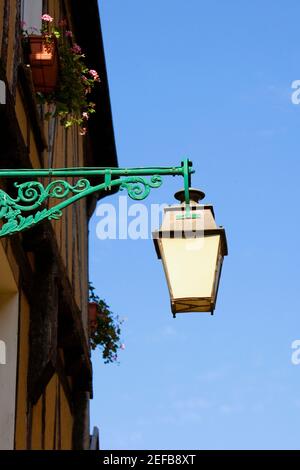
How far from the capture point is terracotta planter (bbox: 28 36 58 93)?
8.62 metres

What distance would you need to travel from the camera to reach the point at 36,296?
344 inches

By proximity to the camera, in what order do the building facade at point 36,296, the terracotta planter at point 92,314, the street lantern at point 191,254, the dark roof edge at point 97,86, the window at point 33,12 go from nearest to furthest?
the street lantern at point 191,254
the building facade at point 36,296
the window at point 33,12
the dark roof edge at point 97,86
the terracotta planter at point 92,314

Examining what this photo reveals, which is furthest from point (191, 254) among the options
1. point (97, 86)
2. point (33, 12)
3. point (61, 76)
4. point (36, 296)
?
point (97, 86)

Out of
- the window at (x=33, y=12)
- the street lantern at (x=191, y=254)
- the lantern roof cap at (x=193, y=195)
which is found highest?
the window at (x=33, y=12)

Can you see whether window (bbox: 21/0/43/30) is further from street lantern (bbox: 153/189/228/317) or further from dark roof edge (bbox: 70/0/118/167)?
street lantern (bbox: 153/189/228/317)

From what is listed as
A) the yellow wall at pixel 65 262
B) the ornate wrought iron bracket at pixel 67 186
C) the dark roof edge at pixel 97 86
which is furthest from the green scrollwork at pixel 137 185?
the dark roof edge at pixel 97 86

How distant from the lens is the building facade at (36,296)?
7.86 meters

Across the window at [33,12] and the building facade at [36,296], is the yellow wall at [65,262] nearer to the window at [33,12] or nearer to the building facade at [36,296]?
the building facade at [36,296]

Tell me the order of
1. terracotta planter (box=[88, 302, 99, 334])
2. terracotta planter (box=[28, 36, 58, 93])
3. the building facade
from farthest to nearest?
terracotta planter (box=[88, 302, 99, 334]) → terracotta planter (box=[28, 36, 58, 93]) → the building facade

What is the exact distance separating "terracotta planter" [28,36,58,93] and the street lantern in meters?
3.24

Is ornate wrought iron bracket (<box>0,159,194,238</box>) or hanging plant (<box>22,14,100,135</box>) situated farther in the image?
hanging plant (<box>22,14,100,135</box>)

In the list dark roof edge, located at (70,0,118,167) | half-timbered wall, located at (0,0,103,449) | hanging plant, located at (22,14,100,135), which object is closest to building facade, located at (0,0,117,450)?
half-timbered wall, located at (0,0,103,449)

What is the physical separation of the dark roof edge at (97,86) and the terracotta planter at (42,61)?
3545 mm
